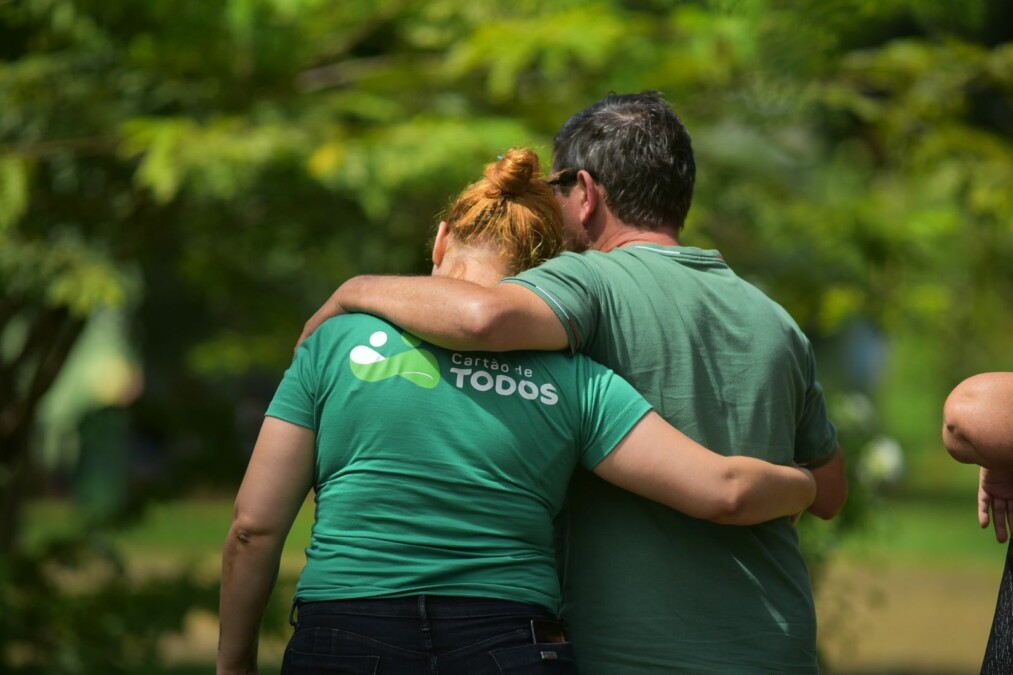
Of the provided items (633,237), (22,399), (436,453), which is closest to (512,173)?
(633,237)

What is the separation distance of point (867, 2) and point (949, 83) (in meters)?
1.45

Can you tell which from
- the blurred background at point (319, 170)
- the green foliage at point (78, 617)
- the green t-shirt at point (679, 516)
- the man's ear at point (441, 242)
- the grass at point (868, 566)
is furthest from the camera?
the grass at point (868, 566)

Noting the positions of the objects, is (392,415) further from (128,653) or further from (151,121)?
(128,653)

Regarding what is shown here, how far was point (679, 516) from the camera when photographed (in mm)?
2451

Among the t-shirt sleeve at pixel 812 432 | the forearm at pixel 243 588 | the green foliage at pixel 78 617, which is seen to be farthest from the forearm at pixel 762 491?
the green foliage at pixel 78 617

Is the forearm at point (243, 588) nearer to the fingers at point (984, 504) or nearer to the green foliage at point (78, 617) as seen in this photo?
the fingers at point (984, 504)

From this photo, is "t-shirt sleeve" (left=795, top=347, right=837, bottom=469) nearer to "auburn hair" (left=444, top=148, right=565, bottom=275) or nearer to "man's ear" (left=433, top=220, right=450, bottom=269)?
"auburn hair" (left=444, top=148, right=565, bottom=275)

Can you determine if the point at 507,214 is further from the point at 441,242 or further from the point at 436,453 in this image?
the point at 436,453

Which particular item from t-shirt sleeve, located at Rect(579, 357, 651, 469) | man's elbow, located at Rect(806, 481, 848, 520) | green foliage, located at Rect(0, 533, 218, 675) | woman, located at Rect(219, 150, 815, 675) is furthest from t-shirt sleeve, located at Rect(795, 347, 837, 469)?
green foliage, located at Rect(0, 533, 218, 675)

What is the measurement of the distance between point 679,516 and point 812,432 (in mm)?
434

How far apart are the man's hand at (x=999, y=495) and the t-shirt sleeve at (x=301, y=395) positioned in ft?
4.14

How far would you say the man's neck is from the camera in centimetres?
259

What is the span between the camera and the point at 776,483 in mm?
2420

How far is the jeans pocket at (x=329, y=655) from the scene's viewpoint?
220 centimetres
